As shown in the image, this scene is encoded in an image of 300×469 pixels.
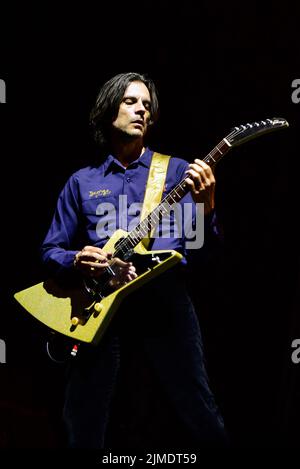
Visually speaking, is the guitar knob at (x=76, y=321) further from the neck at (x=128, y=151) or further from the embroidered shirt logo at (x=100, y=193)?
the neck at (x=128, y=151)

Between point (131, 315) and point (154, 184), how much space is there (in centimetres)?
49

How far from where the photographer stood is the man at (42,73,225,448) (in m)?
1.80

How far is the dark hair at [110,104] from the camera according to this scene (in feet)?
7.37

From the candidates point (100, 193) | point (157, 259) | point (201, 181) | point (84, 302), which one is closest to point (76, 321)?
point (84, 302)

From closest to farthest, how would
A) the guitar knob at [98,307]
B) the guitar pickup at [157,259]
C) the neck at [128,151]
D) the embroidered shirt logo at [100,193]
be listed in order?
the guitar pickup at [157,259]
the guitar knob at [98,307]
the embroidered shirt logo at [100,193]
the neck at [128,151]

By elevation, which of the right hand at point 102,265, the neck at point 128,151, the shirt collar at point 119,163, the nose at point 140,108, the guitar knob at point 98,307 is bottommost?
the guitar knob at point 98,307

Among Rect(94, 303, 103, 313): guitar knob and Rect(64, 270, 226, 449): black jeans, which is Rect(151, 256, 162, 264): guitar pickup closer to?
Rect(64, 270, 226, 449): black jeans

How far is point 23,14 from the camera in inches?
112

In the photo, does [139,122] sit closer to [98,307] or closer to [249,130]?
[249,130]

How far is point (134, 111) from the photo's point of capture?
86.0 inches

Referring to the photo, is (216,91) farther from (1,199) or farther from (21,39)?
(1,199)

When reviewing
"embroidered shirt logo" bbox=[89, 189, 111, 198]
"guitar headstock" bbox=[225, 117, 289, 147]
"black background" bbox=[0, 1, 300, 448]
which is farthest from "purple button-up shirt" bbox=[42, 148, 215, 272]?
"black background" bbox=[0, 1, 300, 448]

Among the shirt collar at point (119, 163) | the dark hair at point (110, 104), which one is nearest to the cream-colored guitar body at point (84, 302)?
the shirt collar at point (119, 163)
